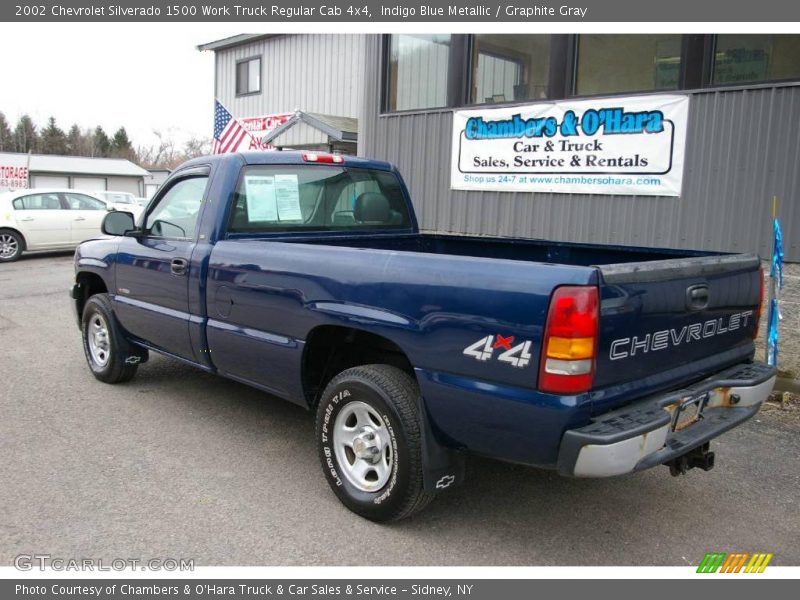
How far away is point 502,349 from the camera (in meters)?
2.87

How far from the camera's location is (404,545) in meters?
3.34

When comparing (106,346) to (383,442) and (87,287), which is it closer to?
(87,287)

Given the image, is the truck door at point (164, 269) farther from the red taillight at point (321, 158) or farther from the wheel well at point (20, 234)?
the wheel well at point (20, 234)

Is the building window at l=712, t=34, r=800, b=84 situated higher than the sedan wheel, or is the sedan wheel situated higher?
the building window at l=712, t=34, r=800, b=84

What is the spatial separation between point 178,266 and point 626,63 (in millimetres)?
5604

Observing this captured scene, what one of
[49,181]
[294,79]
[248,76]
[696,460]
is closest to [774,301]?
[696,460]

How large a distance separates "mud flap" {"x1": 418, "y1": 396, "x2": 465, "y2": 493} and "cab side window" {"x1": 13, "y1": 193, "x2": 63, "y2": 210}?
49.2 ft

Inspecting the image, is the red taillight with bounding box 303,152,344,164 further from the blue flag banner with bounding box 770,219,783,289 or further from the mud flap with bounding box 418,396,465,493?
the blue flag banner with bounding box 770,219,783,289

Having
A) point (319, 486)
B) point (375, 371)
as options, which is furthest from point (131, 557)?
point (375, 371)

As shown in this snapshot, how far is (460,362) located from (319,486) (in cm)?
146

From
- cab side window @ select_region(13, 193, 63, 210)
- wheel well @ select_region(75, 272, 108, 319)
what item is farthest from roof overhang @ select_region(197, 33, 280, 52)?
wheel well @ select_region(75, 272, 108, 319)

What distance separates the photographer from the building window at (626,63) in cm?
733

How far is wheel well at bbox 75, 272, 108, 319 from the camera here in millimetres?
6168

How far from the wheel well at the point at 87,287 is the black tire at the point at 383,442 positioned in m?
3.41
